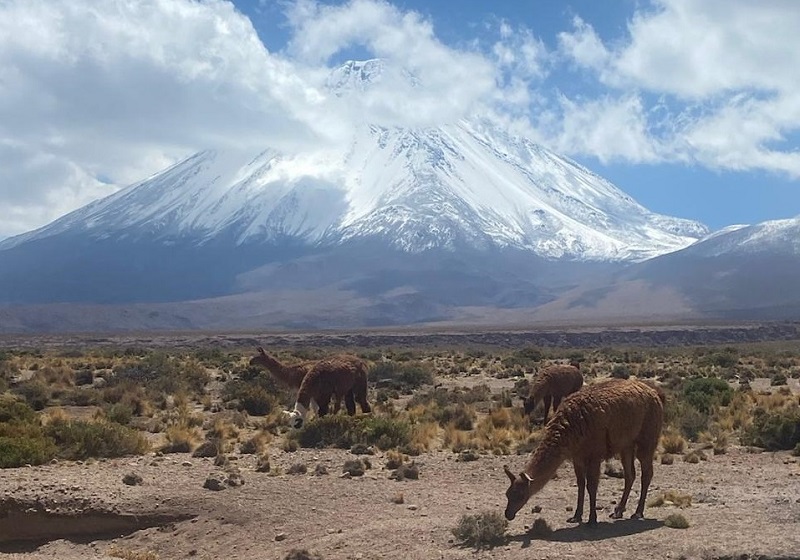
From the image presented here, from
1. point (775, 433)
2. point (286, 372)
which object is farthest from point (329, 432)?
point (775, 433)

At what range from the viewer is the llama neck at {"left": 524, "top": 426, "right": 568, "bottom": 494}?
12305 millimetres

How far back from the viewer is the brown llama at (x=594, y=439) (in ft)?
40.4

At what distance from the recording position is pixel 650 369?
43281 millimetres

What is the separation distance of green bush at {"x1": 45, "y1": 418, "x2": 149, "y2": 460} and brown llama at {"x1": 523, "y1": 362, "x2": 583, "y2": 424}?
9.05m

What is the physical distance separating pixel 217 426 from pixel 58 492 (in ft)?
22.6

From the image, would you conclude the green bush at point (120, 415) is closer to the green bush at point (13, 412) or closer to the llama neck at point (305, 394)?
the green bush at point (13, 412)

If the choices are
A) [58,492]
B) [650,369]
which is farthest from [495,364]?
[58,492]

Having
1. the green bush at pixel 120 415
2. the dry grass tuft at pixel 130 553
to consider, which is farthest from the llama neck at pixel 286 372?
the dry grass tuft at pixel 130 553

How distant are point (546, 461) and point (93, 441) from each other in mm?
10132

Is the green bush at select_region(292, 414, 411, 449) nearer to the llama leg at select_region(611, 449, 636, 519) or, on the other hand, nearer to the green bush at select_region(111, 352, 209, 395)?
the llama leg at select_region(611, 449, 636, 519)

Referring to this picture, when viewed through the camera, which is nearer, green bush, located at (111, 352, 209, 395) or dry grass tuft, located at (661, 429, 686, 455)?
dry grass tuft, located at (661, 429, 686, 455)

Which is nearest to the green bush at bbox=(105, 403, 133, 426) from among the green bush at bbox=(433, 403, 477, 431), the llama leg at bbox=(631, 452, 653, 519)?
the green bush at bbox=(433, 403, 477, 431)

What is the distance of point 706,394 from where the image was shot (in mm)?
26781

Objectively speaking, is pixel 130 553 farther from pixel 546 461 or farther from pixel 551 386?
pixel 551 386
